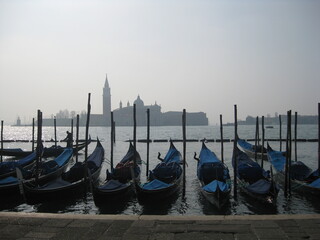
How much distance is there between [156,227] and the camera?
196 inches

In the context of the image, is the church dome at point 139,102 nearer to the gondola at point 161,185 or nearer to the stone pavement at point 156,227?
the gondola at point 161,185

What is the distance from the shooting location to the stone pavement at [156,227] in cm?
462

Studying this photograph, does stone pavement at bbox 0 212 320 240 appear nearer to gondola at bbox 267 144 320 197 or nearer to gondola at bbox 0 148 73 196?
gondola at bbox 0 148 73 196

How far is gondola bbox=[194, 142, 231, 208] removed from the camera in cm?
896

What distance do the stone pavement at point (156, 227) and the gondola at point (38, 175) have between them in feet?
12.4

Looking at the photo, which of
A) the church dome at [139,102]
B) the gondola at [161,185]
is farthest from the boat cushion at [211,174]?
the church dome at [139,102]

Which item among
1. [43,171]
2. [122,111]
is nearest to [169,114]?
[122,111]

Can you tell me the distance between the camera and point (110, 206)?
965 cm

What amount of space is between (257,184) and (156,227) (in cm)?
603

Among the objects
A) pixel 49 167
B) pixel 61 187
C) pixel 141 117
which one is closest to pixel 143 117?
pixel 141 117

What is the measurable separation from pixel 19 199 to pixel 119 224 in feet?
22.6

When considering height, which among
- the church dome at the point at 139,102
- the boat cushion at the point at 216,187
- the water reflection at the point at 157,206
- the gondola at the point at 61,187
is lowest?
the water reflection at the point at 157,206

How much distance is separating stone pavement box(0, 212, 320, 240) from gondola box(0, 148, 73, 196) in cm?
378

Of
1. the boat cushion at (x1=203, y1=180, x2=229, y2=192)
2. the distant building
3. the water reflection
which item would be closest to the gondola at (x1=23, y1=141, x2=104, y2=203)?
the water reflection
